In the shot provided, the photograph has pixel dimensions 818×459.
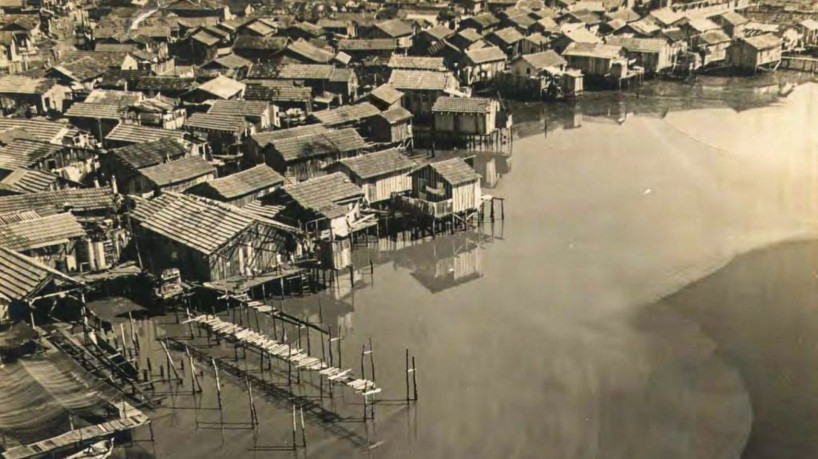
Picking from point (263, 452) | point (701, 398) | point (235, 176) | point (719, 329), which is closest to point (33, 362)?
point (263, 452)

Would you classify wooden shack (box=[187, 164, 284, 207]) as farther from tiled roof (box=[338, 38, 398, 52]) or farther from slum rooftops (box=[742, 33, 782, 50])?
slum rooftops (box=[742, 33, 782, 50])

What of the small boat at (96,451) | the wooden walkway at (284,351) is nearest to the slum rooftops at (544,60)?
the wooden walkway at (284,351)

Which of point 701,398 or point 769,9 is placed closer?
point 701,398

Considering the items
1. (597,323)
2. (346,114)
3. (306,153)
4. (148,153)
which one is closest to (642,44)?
(346,114)

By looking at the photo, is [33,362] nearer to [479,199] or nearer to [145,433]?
[145,433]

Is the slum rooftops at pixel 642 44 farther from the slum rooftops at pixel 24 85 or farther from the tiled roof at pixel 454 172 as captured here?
the slum rooftops at pixel 24 85

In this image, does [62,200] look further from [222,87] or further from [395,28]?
[395,28]

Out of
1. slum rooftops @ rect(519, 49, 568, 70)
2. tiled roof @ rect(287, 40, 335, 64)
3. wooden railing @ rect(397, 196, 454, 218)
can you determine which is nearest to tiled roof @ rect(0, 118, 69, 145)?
wooden railing @ rect(397, 196, 454, 218)
